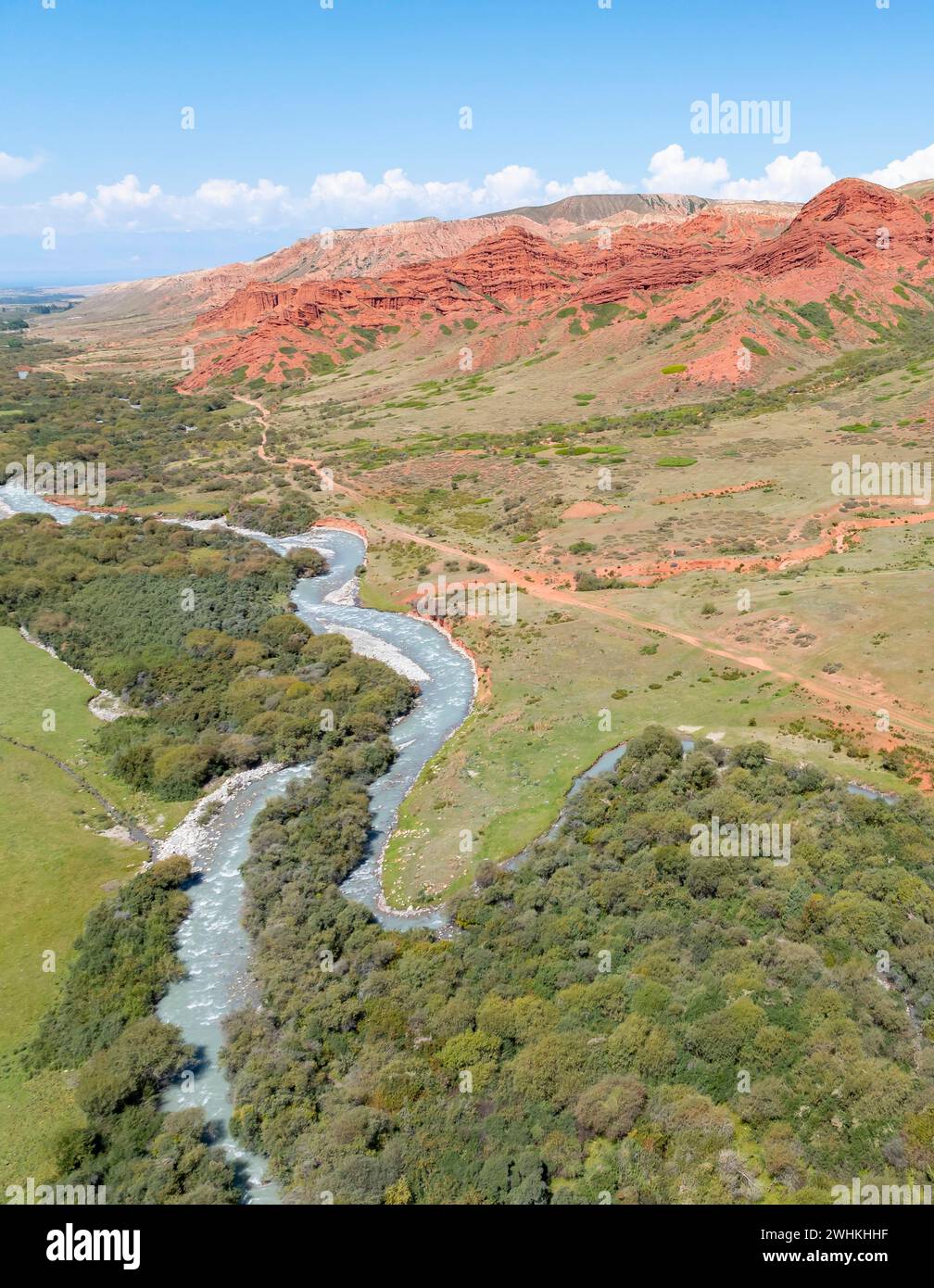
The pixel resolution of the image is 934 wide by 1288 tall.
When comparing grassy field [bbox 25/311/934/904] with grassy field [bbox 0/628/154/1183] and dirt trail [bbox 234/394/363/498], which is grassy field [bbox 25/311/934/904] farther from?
grassy field [bbox 0/628/154/1183]

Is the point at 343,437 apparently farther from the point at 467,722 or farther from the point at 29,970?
the point at 29,970

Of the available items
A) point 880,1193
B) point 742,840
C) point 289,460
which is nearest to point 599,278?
point 289,460

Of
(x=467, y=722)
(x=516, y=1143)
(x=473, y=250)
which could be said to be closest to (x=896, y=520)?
(x=467, y=722)

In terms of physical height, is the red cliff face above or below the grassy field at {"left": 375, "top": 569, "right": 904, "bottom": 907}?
above

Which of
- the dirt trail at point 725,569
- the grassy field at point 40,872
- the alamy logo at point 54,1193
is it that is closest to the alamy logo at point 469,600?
the dirt trail at point 725,569

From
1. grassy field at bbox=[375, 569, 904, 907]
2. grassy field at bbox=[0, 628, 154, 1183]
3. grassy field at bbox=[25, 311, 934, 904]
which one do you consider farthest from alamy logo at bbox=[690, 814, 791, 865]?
grassy field at bbox=[0, 628, 154, 1183]
